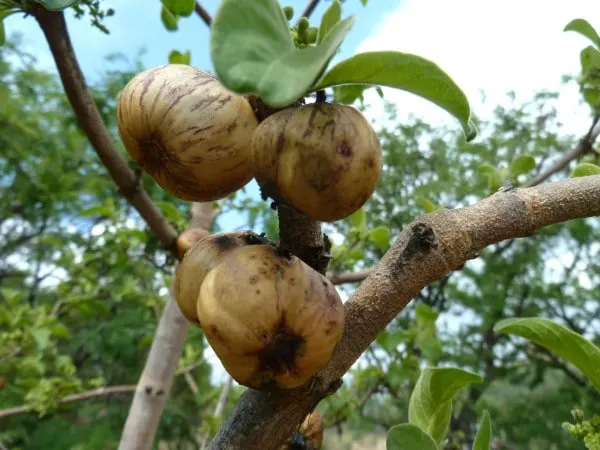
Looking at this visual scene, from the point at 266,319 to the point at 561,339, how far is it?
0.50 metres

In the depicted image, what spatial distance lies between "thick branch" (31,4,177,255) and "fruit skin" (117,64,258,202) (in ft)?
2.29

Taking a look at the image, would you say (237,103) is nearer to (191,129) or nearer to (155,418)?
(191,129)

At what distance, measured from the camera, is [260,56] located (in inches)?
20.4

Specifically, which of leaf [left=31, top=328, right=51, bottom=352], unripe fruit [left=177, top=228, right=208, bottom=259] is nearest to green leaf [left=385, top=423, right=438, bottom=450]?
unripe fruit [left=177, top=228, right=208, bottom=259]

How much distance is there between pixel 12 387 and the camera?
4.24m

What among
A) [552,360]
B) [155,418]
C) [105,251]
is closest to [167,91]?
[155,418]

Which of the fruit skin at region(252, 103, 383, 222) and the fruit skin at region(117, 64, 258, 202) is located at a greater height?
the fruit skin at region(117, 64, 258, 202)

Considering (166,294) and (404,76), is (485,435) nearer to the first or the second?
(404,76)

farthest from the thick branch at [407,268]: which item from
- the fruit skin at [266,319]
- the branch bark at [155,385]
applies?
the branch bark at [155,385]

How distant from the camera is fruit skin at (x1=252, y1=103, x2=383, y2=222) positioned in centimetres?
56

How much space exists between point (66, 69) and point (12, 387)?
3.63 metres

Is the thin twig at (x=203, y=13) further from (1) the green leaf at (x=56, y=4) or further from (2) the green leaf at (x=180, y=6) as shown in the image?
(1) the green leaf at (x=56, y=4)

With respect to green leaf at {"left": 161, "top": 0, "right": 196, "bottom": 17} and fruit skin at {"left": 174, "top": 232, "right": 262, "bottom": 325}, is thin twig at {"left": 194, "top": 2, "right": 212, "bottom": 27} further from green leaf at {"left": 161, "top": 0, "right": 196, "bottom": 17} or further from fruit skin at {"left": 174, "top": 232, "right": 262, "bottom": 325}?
fruit skin at {"left": 174, "top": 232, "right": 262, "bottom": 325}

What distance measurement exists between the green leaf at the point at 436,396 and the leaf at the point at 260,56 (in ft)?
1.71
